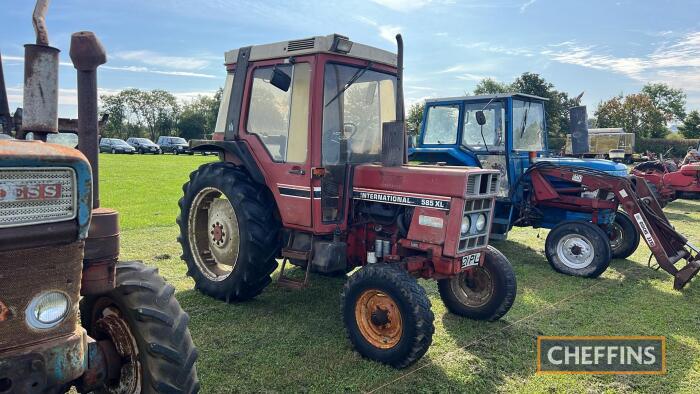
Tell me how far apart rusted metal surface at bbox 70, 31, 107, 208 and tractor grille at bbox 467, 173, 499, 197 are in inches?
97.2

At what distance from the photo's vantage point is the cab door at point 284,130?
4164mm

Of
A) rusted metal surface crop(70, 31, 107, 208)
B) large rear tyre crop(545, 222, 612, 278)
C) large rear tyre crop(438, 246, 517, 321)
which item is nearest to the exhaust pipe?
rusted metal surface crop(70, 31, 107, 208)

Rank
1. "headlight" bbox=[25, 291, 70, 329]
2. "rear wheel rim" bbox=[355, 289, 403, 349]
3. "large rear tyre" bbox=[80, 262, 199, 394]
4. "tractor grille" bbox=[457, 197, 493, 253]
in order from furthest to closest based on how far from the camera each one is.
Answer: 1. "tractor grille" bbox=[457, 197, 493, 253]
2. "rear wheel rim" bbox=[355, 289, 403, 349]
3. "large rear tyre" bbox=[80, 262, 199, 394]
4. "headlight" bbox=[25, 291, 70, 329]

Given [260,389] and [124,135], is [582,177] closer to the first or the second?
[260,389]

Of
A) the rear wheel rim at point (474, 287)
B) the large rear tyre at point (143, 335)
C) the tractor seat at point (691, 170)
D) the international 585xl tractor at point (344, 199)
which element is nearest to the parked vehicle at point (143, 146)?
the tractor seat at point (691, 170)

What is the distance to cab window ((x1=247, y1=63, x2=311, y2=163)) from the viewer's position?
13.8 feet

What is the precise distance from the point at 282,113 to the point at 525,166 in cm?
424

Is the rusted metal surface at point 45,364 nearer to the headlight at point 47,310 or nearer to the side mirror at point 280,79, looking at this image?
the headlight at point 47,310

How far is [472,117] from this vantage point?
297 inches

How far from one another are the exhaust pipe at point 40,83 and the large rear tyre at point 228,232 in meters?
2.33

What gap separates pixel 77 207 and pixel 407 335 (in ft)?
7.19

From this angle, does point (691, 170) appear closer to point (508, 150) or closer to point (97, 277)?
point (508, 150)

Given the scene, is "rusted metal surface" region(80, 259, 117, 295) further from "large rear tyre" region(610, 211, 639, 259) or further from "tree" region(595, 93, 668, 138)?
"tree" region(595, 93, 668, 138)

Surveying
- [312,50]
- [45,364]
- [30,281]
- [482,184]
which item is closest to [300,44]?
[312,50]
